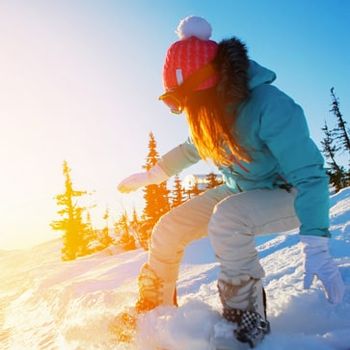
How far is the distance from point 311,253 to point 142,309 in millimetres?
1378

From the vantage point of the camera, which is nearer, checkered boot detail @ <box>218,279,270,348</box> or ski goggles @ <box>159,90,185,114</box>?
checkered boot detail @ <box>218,279,270,348</box>

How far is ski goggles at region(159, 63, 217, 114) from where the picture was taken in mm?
2453

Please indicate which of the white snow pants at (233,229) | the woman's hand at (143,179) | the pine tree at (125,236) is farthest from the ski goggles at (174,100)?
the pine tree at (125,236)

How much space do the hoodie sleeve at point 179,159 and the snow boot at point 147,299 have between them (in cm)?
103

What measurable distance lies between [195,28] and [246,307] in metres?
1.97

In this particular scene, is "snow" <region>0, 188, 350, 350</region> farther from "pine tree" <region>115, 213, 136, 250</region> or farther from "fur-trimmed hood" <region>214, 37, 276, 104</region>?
"pine tree" <region>115, 213, 136, 250</region>

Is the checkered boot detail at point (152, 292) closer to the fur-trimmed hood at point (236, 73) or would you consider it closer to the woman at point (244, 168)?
the woman at point (244, 168)

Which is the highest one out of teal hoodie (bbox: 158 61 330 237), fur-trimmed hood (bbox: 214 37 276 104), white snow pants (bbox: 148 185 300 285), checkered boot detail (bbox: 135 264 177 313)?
fur-trimmed hood (bbox: 214 37 276 104)

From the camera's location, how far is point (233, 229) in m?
2.19

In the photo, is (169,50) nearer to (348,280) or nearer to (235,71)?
(235,71)

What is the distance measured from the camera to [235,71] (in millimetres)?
2326

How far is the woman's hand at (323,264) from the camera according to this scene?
209 cm

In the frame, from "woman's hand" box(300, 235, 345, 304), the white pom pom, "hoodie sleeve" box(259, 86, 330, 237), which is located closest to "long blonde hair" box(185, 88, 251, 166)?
"hoodie sleeve" box(259, 86, 330, 237)

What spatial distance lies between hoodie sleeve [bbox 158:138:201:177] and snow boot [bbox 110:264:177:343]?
1.03 meters
